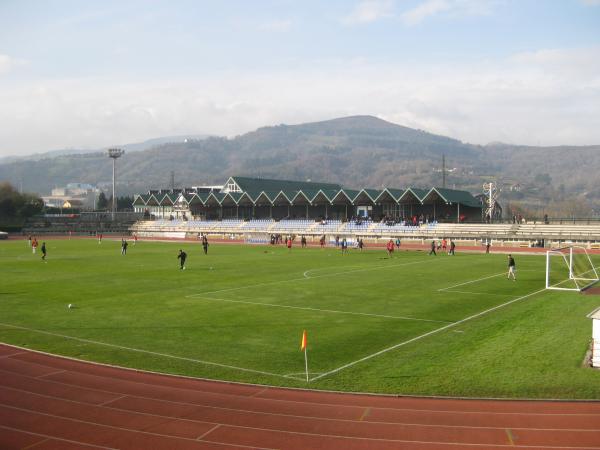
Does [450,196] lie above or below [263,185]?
below

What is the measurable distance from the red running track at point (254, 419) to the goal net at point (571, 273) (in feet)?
72.1

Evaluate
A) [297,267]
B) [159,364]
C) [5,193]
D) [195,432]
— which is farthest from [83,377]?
[5,193]

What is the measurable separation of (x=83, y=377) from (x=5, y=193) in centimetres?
12872

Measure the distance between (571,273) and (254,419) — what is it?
29.7 meters

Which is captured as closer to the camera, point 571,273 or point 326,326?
point 326,326

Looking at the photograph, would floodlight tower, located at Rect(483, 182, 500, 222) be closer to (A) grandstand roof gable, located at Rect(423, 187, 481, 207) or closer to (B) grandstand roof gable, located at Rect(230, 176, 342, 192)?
(A) grandstand roof gable, located at Rect(423, 187, 481, 207)

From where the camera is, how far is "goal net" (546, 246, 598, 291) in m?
34.1

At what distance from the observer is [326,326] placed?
905 inches

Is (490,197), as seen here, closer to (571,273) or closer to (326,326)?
(571,273)

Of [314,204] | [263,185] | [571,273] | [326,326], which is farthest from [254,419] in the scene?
[263,185]

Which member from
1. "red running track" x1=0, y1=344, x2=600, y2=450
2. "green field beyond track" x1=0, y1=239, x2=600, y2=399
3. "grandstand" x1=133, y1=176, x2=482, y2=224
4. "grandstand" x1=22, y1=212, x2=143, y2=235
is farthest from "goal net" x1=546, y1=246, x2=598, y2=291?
"grandstand" x1=22, y1=212, x2=143, y2=235

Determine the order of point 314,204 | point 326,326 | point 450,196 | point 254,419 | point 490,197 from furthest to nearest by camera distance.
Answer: point 314,204, point 450,196, point 490,197, point 326,326, point 254,419

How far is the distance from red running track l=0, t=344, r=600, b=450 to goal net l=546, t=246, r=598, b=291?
21979mm

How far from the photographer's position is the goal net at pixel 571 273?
1342 inches
